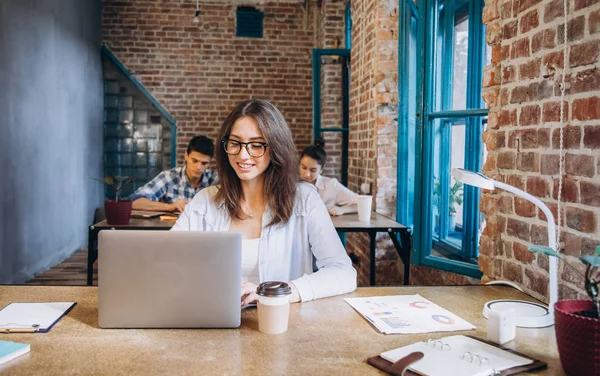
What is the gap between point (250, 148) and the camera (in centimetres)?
198

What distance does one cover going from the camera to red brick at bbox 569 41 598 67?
1.46 meters

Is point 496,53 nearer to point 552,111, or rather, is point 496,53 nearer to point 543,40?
point 543,40

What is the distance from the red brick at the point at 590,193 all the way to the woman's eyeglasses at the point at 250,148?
101 centimetres

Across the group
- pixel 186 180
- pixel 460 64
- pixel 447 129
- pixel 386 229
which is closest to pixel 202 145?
pixel 186 180

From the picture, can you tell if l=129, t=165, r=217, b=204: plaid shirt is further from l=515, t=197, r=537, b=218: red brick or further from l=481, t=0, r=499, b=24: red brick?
l=515, t=197, r=537, b=218: red brick

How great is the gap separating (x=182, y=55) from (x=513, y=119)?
5837mm

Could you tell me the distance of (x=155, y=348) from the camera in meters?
1.28

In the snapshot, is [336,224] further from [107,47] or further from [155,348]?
[107,47]

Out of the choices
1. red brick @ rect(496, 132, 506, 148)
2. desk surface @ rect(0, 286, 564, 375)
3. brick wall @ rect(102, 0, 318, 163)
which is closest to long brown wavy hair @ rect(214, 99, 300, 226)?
desk surface @ rect(0, 286, 564, 375)

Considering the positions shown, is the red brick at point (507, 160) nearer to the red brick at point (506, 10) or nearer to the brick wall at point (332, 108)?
the red brick at point (506, 10)

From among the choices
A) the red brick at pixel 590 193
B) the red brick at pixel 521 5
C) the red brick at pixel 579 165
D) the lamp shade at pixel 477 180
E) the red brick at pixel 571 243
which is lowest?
the red brick at pixel 571 243

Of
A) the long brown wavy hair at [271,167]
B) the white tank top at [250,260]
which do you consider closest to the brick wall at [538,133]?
the long brown wavy hair at [271,167]

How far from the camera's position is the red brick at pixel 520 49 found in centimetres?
180

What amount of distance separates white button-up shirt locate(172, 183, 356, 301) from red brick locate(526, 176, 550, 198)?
25.2 inches
